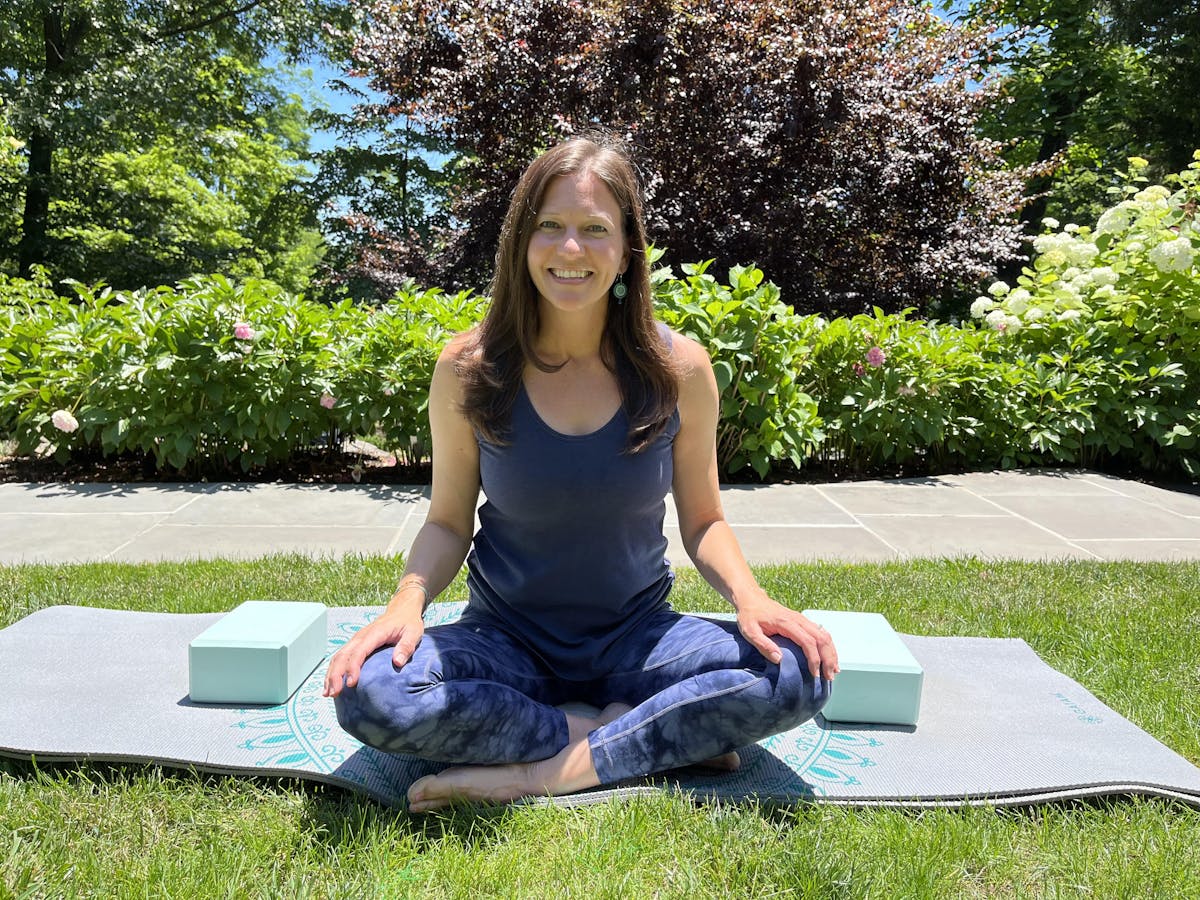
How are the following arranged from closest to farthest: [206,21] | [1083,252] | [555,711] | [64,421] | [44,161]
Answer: [555,711]
[64,421]
[1083,252]
[44,161]
[206,21]

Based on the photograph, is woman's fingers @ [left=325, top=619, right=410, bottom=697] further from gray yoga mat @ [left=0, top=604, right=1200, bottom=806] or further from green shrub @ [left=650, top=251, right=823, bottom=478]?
green shrub @ [left=650, top=251, right=823, bottom=478]

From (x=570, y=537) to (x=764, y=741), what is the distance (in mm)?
710

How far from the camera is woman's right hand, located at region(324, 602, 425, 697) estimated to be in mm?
1626

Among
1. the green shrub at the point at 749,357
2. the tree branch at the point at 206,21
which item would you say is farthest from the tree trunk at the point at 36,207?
the green shrub at the point at 749,357

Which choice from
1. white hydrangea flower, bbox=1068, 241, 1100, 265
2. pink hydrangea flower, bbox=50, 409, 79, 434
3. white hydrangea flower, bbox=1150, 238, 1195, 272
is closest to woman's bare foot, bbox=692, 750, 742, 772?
pink hydrangea flower, bbox=50, 409, 79, 434

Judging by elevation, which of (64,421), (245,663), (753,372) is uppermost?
Result: (753,372)

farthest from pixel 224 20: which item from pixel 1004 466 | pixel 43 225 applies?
pixel 1004 466

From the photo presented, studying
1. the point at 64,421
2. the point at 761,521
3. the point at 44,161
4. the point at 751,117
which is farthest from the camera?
the point at 44,161

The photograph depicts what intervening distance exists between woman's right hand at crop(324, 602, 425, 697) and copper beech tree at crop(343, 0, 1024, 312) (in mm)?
5970

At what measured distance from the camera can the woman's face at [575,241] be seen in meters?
1.90

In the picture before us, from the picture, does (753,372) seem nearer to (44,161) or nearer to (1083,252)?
(1083,252)

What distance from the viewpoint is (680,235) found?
24.7ft

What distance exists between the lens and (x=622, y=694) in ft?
6.59

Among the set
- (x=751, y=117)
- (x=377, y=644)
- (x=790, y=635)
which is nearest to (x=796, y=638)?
(x=790, y=635)
